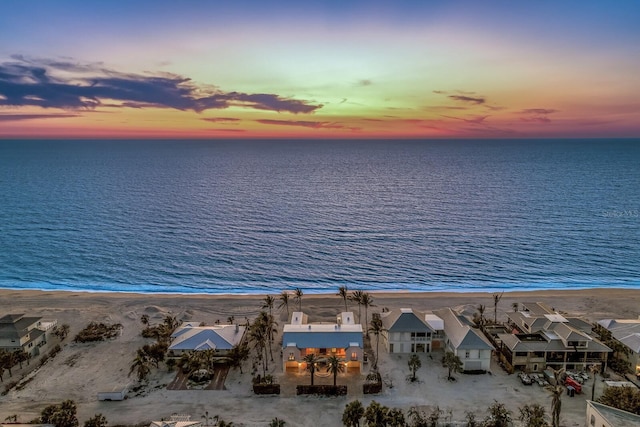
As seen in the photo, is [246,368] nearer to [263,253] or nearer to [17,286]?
[263,253]

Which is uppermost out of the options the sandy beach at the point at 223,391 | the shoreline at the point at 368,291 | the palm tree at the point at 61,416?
the palm tree at the point at 61,416

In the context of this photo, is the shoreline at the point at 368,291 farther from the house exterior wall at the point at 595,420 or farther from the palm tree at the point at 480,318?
the house exterior wall at the point at 595,420

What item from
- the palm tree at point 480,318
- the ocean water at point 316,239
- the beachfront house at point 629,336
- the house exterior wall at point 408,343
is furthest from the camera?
the ocean water at point 316,239

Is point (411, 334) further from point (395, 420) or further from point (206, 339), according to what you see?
point (206, 339)

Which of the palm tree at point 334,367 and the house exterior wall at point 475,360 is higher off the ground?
the palm tree at point 334,367

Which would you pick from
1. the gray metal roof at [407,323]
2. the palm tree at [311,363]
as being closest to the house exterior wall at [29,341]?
the palm tree at [311,363]
